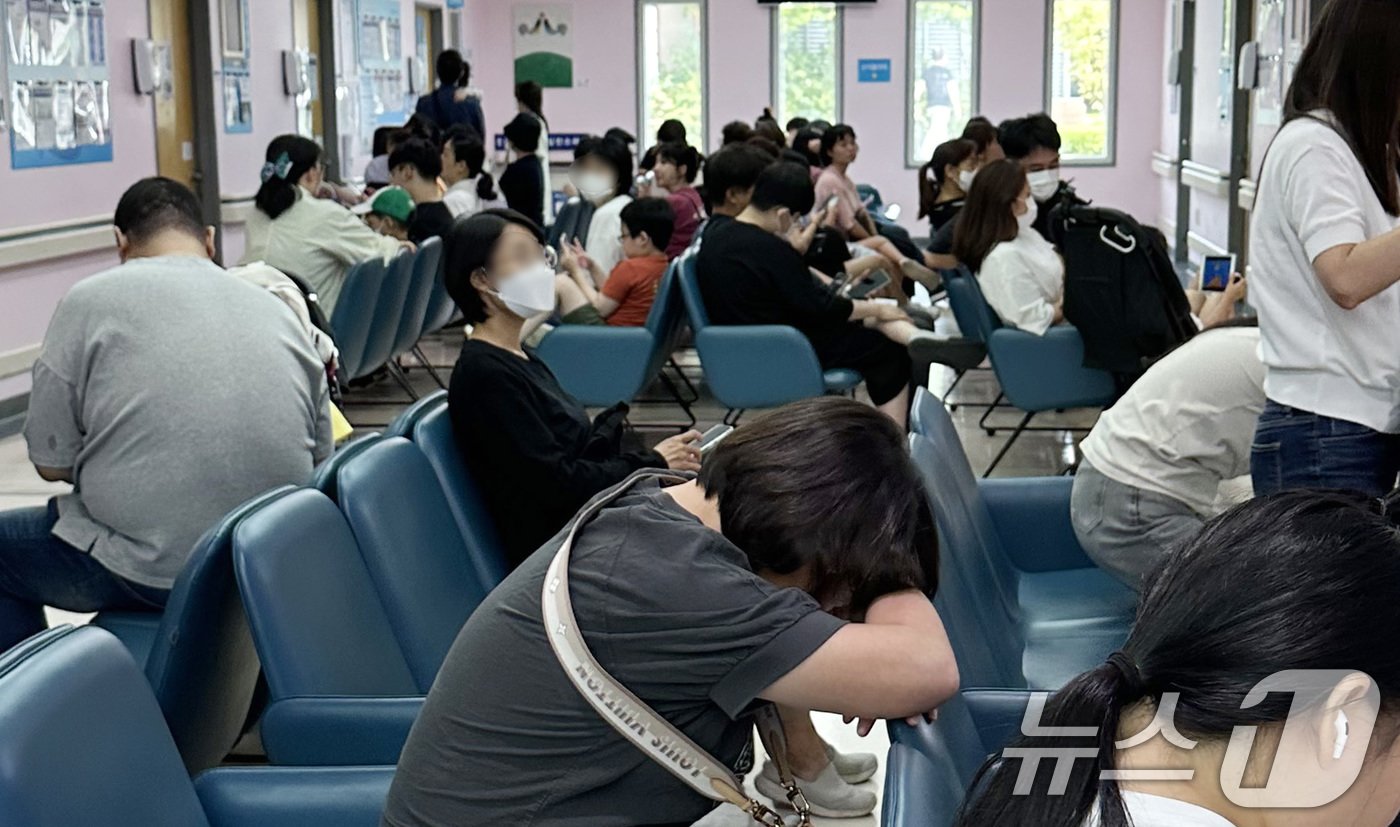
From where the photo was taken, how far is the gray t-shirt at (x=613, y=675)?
167cm

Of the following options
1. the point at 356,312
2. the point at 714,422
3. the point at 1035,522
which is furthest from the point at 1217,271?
the point at 356,312

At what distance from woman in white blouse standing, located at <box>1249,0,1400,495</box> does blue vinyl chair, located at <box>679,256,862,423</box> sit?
2.99 m

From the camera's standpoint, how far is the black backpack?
5309 mm

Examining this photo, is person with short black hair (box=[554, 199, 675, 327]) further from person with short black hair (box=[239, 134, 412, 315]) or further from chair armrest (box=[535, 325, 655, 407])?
person with short black hair (box=[239, 134, 412, 315])

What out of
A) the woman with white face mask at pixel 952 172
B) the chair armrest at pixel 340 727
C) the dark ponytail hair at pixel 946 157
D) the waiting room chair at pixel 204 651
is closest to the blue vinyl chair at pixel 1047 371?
the woman with white face mask at pixel 952 172

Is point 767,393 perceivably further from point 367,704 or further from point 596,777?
point 596,777

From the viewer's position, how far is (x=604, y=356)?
5918mm

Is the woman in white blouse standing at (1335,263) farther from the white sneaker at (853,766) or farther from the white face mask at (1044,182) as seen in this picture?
the white face mask at (1044,182)

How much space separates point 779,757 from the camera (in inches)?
80.2

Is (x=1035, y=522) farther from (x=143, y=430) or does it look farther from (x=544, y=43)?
(x=544, y=43)

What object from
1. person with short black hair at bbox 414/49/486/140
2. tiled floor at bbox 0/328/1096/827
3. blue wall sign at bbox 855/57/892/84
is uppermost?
blue wall sign at bbox 855/57/892/84

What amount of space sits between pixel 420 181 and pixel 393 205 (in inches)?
10.1

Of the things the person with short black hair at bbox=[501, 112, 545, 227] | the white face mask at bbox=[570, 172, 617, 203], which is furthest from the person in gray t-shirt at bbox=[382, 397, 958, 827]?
the person with short black hair at bbox=[501, 112, 545, 227]

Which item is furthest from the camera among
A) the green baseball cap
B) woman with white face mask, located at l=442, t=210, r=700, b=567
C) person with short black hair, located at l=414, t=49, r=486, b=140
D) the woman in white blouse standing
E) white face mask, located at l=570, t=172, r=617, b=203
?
person with short black hair, located at l=414, t=49, r=486, b=140
